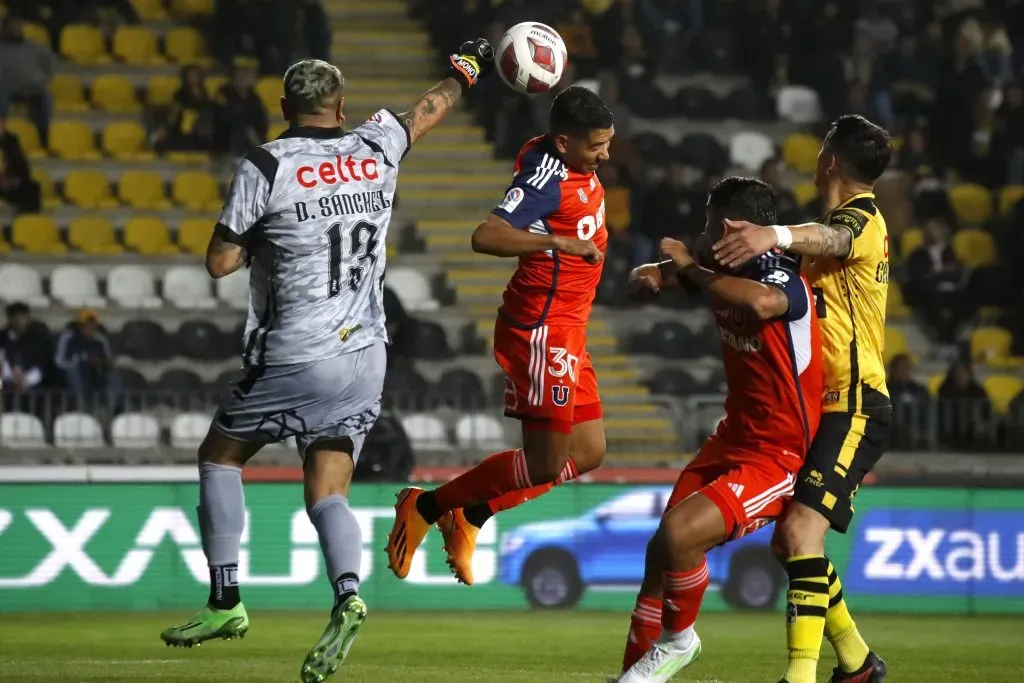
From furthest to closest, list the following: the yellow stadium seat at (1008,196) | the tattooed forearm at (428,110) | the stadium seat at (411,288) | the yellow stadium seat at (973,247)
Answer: the yellow stadium seat at (1008,196) < the yellow stadium seat at (973,247) < the stadium seat at (411,288) < the tattooed forearm at (428,110)

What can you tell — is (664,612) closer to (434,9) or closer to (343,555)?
(343,555)

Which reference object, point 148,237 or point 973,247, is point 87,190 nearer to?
point 148,237

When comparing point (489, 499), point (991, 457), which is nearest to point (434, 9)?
point (991, 457)

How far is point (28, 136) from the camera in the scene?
68.6ft

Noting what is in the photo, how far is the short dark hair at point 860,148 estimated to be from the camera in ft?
25.6

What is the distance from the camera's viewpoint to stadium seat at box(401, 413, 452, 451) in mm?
16984

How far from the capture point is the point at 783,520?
24.7ft

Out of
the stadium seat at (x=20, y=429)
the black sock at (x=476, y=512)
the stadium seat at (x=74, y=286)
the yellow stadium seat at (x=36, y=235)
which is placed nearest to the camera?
the black sock at (x=476, y=512)

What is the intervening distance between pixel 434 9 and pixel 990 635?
13.0 m

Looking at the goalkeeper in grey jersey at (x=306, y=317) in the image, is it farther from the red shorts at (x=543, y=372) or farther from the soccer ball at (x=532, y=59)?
the soccer ball at (x=532, y=59)

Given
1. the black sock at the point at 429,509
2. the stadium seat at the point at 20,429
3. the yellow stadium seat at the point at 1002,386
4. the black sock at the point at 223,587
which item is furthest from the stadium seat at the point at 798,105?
the black sock at the point at 223,587

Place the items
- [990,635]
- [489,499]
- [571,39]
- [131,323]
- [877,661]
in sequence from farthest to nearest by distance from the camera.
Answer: [571,39] < [131,323] < [990,635] < [489,499] < [877,661]

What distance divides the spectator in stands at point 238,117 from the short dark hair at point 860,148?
43.9 feet

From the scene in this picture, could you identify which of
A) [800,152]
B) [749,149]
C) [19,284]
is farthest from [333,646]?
[800,152]
